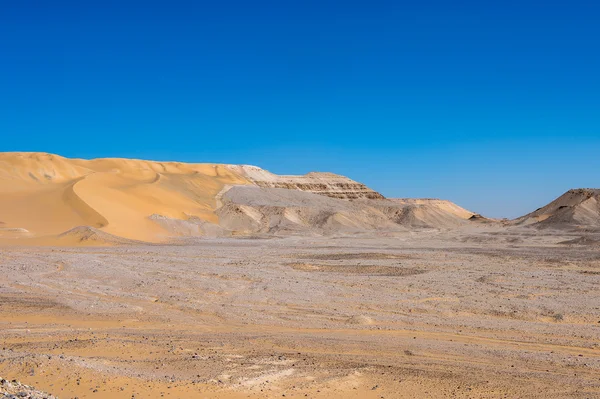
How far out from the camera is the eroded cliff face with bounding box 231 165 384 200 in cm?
9038

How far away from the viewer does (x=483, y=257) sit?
3388cm

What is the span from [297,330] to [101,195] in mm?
43004

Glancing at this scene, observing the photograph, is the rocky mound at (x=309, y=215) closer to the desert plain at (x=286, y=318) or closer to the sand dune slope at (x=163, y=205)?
the sand dune slope at (x=163, y=205)

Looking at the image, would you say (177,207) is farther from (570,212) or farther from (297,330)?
(297,330)

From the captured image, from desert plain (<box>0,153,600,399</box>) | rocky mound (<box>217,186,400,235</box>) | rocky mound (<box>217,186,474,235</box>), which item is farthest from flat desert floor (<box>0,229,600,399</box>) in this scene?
rocky mound (<box>217,186,474,235</box>)

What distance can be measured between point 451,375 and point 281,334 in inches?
176

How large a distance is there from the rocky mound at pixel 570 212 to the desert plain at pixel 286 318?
67.4 ft

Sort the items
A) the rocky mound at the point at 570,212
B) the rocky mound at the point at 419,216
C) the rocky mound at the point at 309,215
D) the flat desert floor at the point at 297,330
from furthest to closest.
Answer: the rocky mound at the point at 419,216
the rocky mound at the point at 570,212
the rocky mound at the point at 309,215
the flat desert floor at the point at 297,330

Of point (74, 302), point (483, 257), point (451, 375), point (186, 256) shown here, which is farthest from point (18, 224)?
point (451, 375)

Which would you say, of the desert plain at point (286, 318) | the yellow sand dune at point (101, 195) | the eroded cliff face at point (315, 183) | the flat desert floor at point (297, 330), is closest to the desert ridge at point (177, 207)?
the yellow sand dune at point (101, 195)

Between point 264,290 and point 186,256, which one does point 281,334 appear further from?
point 186,256

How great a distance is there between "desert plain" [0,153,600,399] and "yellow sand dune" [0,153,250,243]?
79cm

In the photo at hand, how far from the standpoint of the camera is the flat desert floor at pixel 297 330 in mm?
9148

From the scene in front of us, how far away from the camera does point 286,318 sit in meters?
15.0
